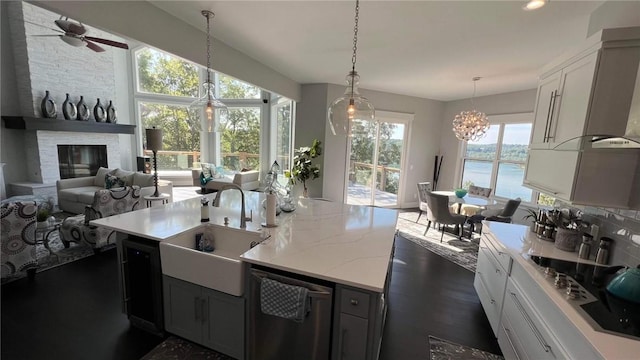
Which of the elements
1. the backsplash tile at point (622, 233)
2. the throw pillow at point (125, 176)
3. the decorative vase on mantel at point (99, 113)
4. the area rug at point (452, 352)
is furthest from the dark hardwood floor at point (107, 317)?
the decorative vase on mantel at point (99, 113)

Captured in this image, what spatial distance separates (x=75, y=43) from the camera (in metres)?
3.85

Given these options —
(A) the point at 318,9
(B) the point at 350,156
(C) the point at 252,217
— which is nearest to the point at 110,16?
(A) the point at 318,9

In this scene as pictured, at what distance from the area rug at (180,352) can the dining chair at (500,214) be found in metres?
4.58

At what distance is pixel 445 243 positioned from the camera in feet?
15.2

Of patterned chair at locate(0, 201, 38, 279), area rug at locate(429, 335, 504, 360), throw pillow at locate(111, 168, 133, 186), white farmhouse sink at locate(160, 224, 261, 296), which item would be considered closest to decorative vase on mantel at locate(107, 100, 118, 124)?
throw pillow at locate(111, 168, 133, 186)

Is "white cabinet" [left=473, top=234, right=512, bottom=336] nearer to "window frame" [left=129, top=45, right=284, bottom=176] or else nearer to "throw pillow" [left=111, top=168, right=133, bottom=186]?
"throw pillow" [left=111, top=168, right=133, bottom=186]

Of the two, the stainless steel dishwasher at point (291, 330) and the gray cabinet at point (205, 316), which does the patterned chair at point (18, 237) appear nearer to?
the gray cabinet at point (205, 316)

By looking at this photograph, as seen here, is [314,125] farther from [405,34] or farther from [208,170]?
[208,170]

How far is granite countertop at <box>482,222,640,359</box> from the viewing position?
1132 mm

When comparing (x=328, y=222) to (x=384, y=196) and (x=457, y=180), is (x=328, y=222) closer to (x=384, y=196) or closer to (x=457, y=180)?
(x=384, y=196)

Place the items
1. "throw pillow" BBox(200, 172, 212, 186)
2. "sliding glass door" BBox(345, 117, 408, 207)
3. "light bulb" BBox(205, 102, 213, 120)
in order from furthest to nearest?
"throw pillow" BBox(200, 172, 212, 186) → "sliding glass door" BBox(345, 117, 408, 207) → "light bulb" BBox(205, 102, 213, 120)

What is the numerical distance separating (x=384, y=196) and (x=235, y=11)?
5.33 meters

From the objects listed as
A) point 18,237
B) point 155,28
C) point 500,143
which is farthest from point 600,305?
point 500,143

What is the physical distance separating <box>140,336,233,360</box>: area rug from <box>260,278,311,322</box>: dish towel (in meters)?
0.83
